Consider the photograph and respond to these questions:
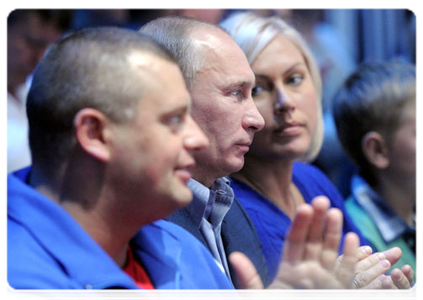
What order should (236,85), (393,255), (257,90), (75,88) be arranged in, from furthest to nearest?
(257,90) → (393,255) → (236,85) → (75,88)

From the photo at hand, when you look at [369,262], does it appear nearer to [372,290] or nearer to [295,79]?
[372,290]

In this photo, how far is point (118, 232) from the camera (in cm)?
72

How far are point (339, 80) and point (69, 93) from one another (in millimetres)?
1606

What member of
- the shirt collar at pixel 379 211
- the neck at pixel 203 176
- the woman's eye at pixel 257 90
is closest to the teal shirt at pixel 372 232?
the shirt collar at pixel 379 211

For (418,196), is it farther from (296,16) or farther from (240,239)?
(296,16)

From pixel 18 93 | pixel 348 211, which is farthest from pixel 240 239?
pixel 18 93

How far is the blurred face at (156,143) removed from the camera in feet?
2.24

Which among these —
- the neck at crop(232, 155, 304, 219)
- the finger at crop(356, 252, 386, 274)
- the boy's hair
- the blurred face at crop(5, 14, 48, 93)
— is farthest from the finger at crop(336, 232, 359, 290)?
the blurred face at crop(5, 14, 48, 93)

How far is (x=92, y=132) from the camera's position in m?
0.68

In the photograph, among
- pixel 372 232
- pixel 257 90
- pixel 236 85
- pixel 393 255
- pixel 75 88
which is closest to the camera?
pixel 75 88

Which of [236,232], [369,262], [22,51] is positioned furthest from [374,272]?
[22,51]

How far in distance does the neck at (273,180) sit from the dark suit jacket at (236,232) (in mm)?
124

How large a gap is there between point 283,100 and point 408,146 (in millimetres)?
396

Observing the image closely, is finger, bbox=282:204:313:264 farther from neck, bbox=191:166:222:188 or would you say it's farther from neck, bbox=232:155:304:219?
neck, bbox=232:155:304:219
